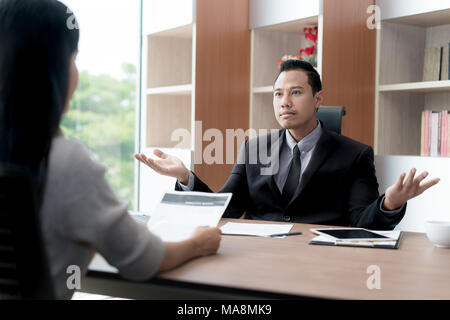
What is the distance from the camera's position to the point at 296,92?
93.8 inches

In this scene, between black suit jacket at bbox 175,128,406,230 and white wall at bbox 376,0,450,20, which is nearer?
black suit jacket at bbox 175,128,406,230

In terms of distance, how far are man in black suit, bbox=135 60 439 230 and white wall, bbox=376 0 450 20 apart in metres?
1.04

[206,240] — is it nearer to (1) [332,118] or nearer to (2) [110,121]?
(1) [332,118]

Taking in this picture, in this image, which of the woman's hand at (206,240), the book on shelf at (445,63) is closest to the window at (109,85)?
the book on shelf at (445,63)

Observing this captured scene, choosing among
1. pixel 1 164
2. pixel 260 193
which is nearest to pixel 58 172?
pixel 1 164

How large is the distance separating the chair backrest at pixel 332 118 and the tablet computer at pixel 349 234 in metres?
0.86

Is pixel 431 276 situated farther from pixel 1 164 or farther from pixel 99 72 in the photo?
pixel 99 72

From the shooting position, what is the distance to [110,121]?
12.9 ft

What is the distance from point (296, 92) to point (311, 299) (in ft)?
5.12

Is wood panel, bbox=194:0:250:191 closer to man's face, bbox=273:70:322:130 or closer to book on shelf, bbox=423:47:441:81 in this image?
man's face, bbox=273:70:322:130

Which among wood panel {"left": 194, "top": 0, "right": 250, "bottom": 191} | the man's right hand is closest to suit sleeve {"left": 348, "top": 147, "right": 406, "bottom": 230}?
the man's right hand

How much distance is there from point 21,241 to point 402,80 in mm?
3059

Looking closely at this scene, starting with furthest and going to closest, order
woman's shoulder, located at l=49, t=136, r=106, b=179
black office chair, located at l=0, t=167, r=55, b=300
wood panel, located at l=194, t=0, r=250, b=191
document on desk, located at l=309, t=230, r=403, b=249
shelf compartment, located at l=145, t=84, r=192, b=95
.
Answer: shelf compartment, located at l=145, t=84, r=192, b=95 < wood panel, located at l=194, t=0, r=250, b=191 < document on desk, located at l=309, t=230, r=403, b=249 < woman's shoulder, located at l=49, t=136, r=106, b=179 < black office chair, located at l=0, t=167, r=55, b=300

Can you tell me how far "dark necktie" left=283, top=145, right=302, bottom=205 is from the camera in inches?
84.6
